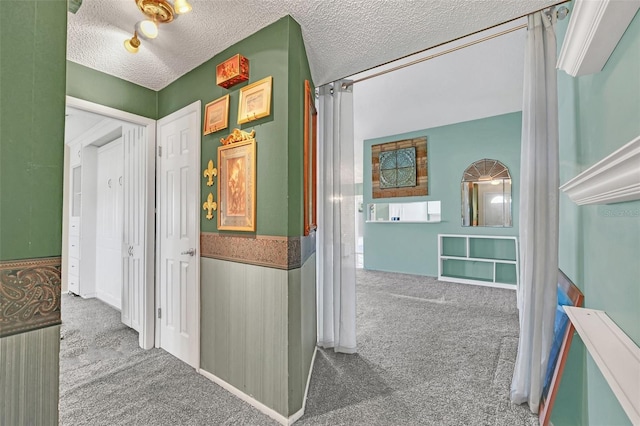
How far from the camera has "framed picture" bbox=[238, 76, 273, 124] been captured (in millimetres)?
1713

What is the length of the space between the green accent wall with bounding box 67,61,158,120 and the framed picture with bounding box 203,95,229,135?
2.84 ft

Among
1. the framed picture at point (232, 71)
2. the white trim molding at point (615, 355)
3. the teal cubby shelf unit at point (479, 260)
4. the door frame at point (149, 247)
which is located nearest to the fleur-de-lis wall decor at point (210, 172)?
the framed picture at point (232, 71)

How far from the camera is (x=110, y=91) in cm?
233

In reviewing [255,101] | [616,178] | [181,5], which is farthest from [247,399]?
[181,5]

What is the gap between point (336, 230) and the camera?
247 centimetres

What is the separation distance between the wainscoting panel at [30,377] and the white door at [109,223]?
136 inches

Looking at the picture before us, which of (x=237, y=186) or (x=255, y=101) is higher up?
(x=255, y=101)

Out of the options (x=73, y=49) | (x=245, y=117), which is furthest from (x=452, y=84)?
(x=73, y=49)

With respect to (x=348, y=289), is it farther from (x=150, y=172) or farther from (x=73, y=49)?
(x=73, y=49)

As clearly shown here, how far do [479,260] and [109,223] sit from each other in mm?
5830

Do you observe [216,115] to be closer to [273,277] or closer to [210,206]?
[210,206]

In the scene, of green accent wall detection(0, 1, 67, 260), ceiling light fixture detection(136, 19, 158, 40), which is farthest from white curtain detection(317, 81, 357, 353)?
green accent wall detection(0, 1, 67, 260)

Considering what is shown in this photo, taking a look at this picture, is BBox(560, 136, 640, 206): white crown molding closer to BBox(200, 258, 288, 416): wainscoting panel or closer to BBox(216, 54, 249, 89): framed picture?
BBox(200, 258, 288, 416): wainscoting panel

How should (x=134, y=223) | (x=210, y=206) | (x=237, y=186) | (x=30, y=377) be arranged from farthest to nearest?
(x=134, y=223) < (x=210, y=206) < (x=237, y=186) < (x=30, y=377)
